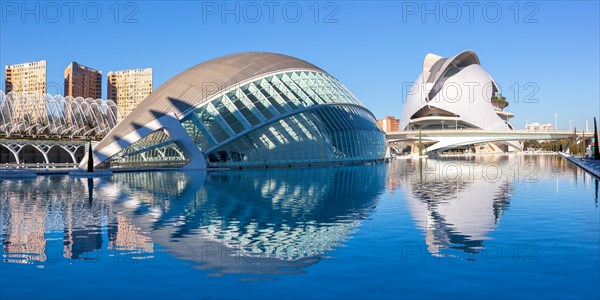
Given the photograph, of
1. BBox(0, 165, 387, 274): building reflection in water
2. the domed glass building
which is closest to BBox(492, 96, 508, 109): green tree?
the domed glass building

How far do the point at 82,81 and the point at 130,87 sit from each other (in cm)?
1367

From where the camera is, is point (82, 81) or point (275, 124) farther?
point (82, 81)

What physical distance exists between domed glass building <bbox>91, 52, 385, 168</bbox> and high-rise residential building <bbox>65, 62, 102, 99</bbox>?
73.3 meters

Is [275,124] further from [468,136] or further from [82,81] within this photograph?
[82,81]

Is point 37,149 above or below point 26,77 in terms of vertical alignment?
below

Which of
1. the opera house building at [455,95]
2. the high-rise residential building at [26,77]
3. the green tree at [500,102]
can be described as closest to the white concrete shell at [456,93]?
the opera house building at [455,95]

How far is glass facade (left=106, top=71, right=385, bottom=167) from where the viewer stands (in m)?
41.1

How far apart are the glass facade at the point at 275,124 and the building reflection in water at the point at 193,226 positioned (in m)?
20.3

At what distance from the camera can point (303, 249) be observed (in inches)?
374

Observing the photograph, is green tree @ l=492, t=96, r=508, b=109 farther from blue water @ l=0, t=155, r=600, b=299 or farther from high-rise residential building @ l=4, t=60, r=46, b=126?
blue water @ l=0, t=155, r=600, b=299

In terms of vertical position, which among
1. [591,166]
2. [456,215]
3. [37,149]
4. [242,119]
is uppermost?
[242,119]

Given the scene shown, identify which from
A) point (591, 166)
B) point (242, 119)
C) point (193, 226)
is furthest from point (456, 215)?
point (591, 166)

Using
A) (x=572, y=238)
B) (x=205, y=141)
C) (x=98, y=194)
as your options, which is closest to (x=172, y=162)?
(x=205, y=141)

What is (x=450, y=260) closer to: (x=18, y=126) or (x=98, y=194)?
(x=98, y=194)
